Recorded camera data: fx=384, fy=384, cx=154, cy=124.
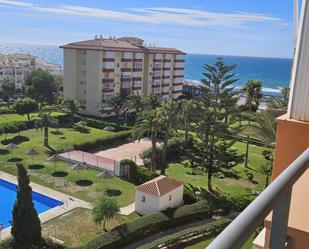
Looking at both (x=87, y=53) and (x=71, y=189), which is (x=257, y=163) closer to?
(x=71, y=189)

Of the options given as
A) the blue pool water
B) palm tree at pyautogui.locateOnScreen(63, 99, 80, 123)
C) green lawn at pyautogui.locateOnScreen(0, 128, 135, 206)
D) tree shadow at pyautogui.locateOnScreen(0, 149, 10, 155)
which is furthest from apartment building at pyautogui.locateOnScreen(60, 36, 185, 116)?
the blue pool water

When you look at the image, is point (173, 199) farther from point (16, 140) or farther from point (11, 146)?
point (16, 140)

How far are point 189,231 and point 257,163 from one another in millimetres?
15392

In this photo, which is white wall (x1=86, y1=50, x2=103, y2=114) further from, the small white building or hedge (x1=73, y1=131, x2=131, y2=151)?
the small white building

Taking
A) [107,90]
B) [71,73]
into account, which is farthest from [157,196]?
[71,73]

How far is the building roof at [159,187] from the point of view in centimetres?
2087

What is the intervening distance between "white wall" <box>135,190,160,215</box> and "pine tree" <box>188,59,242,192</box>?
5.97 meters

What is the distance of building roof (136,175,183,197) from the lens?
20870mm

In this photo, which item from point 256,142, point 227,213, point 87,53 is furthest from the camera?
point 87,53

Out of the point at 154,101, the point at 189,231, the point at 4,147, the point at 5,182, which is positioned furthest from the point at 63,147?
the point at 189,231

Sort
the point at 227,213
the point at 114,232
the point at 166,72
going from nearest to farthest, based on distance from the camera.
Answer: the point at 114,232 < the point at 227,213 < the point at 166,72

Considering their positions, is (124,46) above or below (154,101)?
above

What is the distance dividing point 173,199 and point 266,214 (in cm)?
2088

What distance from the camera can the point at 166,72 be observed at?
58.3 meters
